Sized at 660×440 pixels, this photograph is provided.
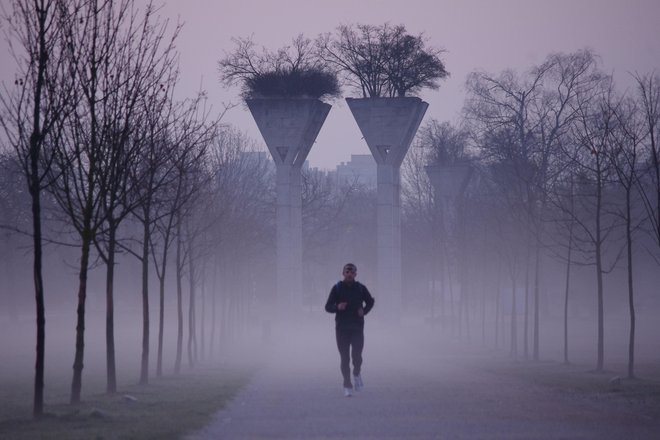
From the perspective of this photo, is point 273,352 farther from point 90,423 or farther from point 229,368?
point 90,423

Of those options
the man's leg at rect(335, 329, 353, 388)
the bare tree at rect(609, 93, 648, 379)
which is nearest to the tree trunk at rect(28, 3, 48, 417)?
the man's leg at rect(335, 329, 353, 388)

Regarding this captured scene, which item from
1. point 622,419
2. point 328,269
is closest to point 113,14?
point 622,419

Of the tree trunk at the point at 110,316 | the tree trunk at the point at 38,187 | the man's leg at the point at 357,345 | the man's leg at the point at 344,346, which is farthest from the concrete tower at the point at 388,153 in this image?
the tree trunk at the point at 38,187

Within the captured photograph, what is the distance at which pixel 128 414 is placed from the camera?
48.5 feet

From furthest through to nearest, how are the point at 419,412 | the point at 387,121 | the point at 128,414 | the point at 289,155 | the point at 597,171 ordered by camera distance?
the point at 289,155 → the point at 387,121 → the point at 597,171 → the point at 128,414 → the point at 419,412

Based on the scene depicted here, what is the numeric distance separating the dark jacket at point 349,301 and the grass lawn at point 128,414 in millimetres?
2449

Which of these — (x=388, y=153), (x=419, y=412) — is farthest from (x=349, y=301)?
(x=388, y=153)

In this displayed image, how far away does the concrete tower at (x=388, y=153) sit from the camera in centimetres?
5266

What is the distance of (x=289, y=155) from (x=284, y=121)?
6.45 feet

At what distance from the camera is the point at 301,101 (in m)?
53.1

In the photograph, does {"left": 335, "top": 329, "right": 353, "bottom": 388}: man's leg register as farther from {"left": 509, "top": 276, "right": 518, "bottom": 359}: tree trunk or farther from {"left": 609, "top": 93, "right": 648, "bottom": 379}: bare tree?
{"left": 509, "top": 276, "right": 518, "bottom": 359}: tree trunk

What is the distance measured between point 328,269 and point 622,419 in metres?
79.1

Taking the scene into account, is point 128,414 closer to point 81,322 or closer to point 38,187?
point 81,322

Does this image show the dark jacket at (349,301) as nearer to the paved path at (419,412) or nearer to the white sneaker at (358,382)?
the white sneaker at (358,382)
